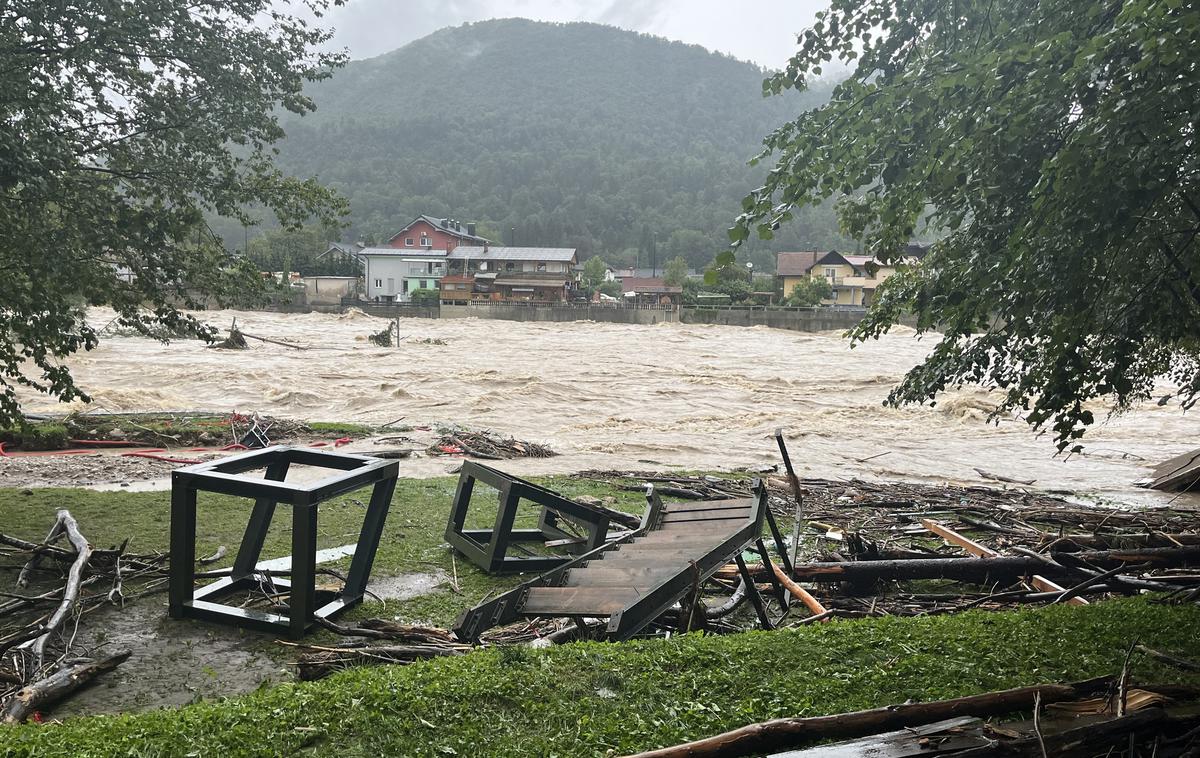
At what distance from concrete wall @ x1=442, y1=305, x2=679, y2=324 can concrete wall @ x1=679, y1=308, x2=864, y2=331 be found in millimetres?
2153

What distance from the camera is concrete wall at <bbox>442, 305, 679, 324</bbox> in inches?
2931

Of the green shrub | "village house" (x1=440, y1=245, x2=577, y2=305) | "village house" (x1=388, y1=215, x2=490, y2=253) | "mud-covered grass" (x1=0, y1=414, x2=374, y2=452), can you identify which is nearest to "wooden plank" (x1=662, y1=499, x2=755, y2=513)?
"mud-covered grass" (x1=0, y1=414, x2=374, y2=452)

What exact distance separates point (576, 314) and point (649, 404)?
4799 cm

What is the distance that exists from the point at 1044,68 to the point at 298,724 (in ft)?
14.2

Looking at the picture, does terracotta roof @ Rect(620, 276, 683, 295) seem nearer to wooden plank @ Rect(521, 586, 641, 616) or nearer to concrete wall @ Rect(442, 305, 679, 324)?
concrete wall @ Rect(442, 305, 679, 324)

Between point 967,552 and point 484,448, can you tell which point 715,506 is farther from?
point 484,448

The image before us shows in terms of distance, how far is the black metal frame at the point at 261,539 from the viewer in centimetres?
587

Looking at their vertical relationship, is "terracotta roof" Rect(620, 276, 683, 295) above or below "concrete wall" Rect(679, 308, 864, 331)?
above

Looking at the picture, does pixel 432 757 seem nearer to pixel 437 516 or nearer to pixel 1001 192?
pixel 1001 192

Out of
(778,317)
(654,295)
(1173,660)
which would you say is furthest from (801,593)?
(654,295)

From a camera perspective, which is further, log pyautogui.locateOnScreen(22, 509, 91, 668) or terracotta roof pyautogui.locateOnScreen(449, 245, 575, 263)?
terracotta roof pyautogui.locateOnScreen(449, 245, 575, 263)

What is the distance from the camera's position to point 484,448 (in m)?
15.6

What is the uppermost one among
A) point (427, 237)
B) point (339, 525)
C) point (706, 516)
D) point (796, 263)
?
point (427, 237)

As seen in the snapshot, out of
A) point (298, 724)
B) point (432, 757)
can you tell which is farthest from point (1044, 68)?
point (298, 724)
